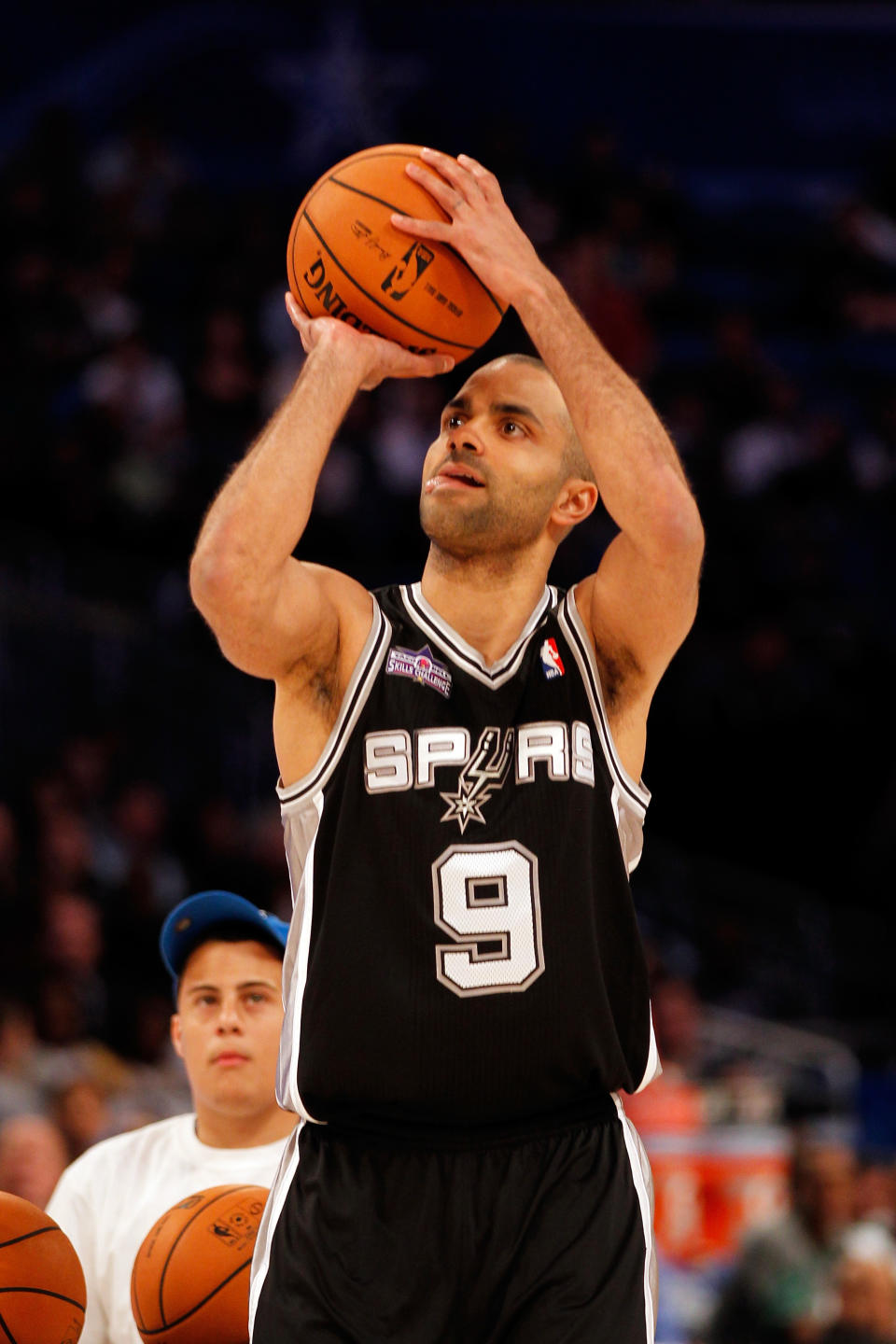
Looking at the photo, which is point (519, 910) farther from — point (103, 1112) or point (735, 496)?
point (735, 496)

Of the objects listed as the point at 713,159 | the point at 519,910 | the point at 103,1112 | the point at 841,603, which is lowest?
the point at 103,1112

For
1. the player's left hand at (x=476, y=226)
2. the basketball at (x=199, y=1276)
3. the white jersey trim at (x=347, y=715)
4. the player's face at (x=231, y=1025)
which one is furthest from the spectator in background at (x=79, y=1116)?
the player's left hand at (x=476, y=226)

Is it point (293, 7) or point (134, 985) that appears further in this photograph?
point (293, 7)

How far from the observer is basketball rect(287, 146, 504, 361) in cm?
382

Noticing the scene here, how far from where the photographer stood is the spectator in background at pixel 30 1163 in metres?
6.15

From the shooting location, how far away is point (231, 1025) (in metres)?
5.09

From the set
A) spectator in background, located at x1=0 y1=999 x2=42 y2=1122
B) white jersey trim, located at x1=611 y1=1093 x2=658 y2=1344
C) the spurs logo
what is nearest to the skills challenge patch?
the spurs logo

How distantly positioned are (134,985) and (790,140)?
10.1m

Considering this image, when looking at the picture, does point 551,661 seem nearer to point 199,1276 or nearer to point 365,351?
point 365,351

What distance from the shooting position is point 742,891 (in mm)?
11578

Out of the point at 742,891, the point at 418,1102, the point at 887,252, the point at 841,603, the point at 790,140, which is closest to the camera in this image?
the point at 418,1102

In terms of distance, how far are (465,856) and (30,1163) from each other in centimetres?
328

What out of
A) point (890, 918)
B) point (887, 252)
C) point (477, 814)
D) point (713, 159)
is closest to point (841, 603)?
point (890, 918)

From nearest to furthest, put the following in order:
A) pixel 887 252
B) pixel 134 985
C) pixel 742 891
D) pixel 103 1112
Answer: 1. pixel 103 1112
2. pixel 134 985
3. pixel 742 891
4. pixel 887 252
